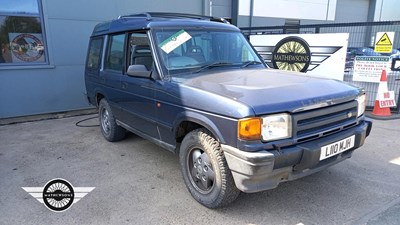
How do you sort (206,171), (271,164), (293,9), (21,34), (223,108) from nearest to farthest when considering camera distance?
(271,164)
(223,108)
(206,171)
(21,34)
(293,9)

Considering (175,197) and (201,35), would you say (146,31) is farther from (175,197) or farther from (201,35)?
(175,197)

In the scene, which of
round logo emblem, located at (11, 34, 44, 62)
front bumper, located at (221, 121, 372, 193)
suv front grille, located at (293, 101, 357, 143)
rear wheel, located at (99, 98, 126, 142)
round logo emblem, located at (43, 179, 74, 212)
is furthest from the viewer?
round logo emblem, located at (11, 34, 44, 62)

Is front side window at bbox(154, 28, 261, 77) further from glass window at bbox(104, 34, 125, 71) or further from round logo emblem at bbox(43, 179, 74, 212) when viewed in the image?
round logo emblem at bbox(43, 179, 74, 212)

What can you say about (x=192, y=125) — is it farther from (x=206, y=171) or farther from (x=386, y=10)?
(x=386, y=10)

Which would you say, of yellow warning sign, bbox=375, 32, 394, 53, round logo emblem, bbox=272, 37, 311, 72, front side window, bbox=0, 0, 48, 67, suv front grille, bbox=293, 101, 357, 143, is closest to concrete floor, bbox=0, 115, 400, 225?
suv front grille, bbox=293, 101, 357, 143

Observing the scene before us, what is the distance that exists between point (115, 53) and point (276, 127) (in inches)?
117

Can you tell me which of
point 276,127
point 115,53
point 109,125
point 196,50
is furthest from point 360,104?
point 109,125

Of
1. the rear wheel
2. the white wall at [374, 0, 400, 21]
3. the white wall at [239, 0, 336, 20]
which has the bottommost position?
the rear wheel

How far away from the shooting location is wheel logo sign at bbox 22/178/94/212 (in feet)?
10.4

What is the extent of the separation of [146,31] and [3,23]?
4.61 metres

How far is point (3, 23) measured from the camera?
6.45 metres

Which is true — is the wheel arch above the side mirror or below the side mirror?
below

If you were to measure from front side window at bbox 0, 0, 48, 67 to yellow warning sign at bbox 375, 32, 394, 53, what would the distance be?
7.57 metres

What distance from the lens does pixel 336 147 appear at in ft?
9.17
